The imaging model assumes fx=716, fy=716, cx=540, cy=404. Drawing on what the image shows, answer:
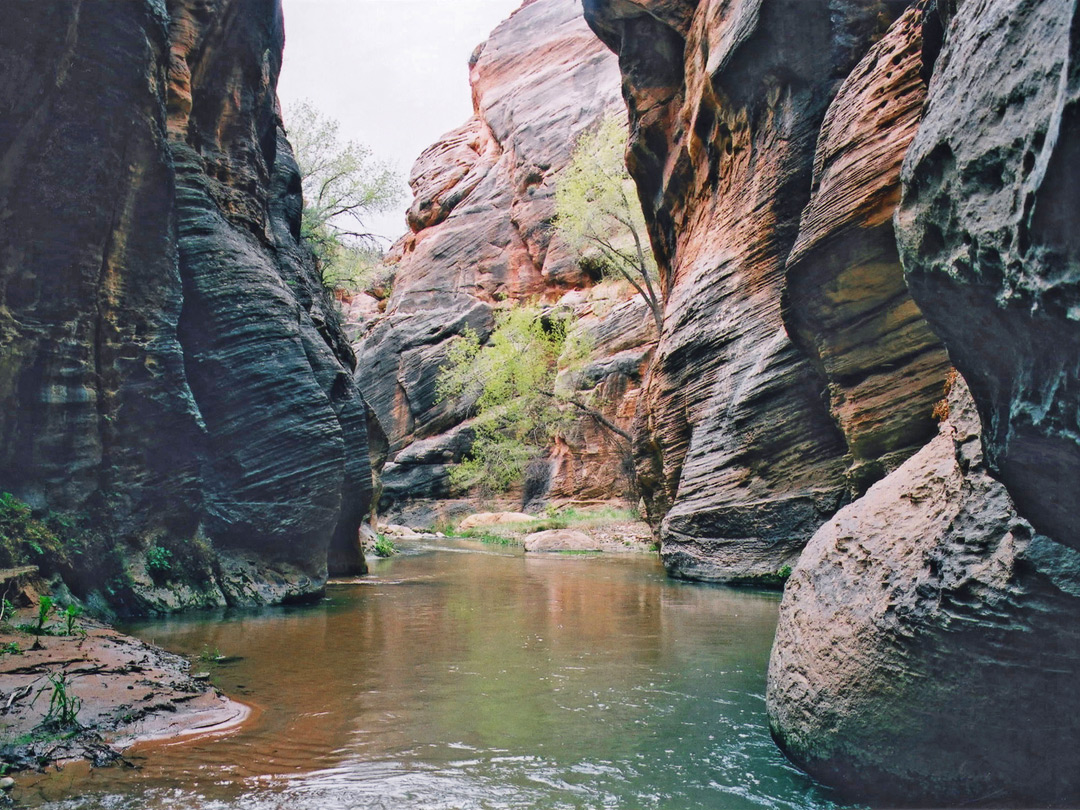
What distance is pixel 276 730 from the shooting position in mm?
4672

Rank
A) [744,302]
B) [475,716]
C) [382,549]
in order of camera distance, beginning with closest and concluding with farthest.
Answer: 1. [475,716]
2. [744,302]
3. [382,549]

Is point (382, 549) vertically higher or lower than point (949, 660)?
lower

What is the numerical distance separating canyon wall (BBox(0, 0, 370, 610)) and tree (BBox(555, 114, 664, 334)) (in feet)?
48.2

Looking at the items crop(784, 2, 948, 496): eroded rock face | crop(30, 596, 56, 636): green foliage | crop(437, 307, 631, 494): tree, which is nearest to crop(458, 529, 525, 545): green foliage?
crop(437, 307, 631, 494): tree

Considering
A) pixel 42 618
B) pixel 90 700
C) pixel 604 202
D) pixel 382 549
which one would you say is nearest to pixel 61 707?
pixel 90 700

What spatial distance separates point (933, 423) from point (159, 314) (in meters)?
10.6

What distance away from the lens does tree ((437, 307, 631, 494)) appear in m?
31.2

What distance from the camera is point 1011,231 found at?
2.17m

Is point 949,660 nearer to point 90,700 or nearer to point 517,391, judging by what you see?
point 90,700

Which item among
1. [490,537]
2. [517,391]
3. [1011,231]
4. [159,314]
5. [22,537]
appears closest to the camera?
[1011,231]

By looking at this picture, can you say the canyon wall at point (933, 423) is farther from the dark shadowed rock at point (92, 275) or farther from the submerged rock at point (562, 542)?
the submerged rock at point (562, 542)

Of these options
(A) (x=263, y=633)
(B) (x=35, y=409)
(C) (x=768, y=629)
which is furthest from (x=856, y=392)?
(B) (x=35, y=409)

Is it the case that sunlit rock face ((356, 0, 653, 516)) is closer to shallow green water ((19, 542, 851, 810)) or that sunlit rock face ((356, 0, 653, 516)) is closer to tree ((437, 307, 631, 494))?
tree ((437, 307, 631, 494))

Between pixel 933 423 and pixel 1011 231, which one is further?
pixel 933 423
